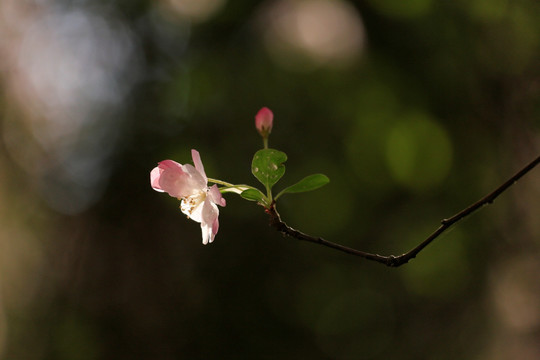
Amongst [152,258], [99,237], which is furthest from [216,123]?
[99,237]

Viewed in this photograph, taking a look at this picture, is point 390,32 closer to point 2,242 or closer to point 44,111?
point 44,111

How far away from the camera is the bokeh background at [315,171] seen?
7.55 ft

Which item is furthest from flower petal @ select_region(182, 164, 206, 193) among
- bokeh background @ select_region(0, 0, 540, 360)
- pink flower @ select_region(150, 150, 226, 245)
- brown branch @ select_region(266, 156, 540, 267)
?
bokeh background @ select_region(0, 0, 540, 360)

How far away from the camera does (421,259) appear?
2.28m

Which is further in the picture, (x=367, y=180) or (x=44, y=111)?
(x=44, y=111)

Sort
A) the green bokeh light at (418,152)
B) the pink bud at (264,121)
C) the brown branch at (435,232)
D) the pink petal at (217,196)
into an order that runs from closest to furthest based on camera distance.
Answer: the brown branch at (435,232)
the pink petal at (217,196)
the pink bud at (264,121)
the green bokeh light at (418,152)

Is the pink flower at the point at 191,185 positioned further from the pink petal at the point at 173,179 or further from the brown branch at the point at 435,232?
the brown branch at the point at 435,232

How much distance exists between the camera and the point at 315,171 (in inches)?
94.9

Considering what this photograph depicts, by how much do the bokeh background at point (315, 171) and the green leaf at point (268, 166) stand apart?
60.2 inches

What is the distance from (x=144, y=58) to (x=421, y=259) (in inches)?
74.7

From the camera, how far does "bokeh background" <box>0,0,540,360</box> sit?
2.30 meters

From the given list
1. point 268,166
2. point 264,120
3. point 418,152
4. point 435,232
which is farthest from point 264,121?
point 418,152

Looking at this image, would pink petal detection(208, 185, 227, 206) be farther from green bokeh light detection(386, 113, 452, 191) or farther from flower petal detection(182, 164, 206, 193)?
green bokeh light detection(386, 113, 452, 191)

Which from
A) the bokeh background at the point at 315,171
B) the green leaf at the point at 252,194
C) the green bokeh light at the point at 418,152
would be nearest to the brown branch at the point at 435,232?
the green leaf at the point at 252,194
